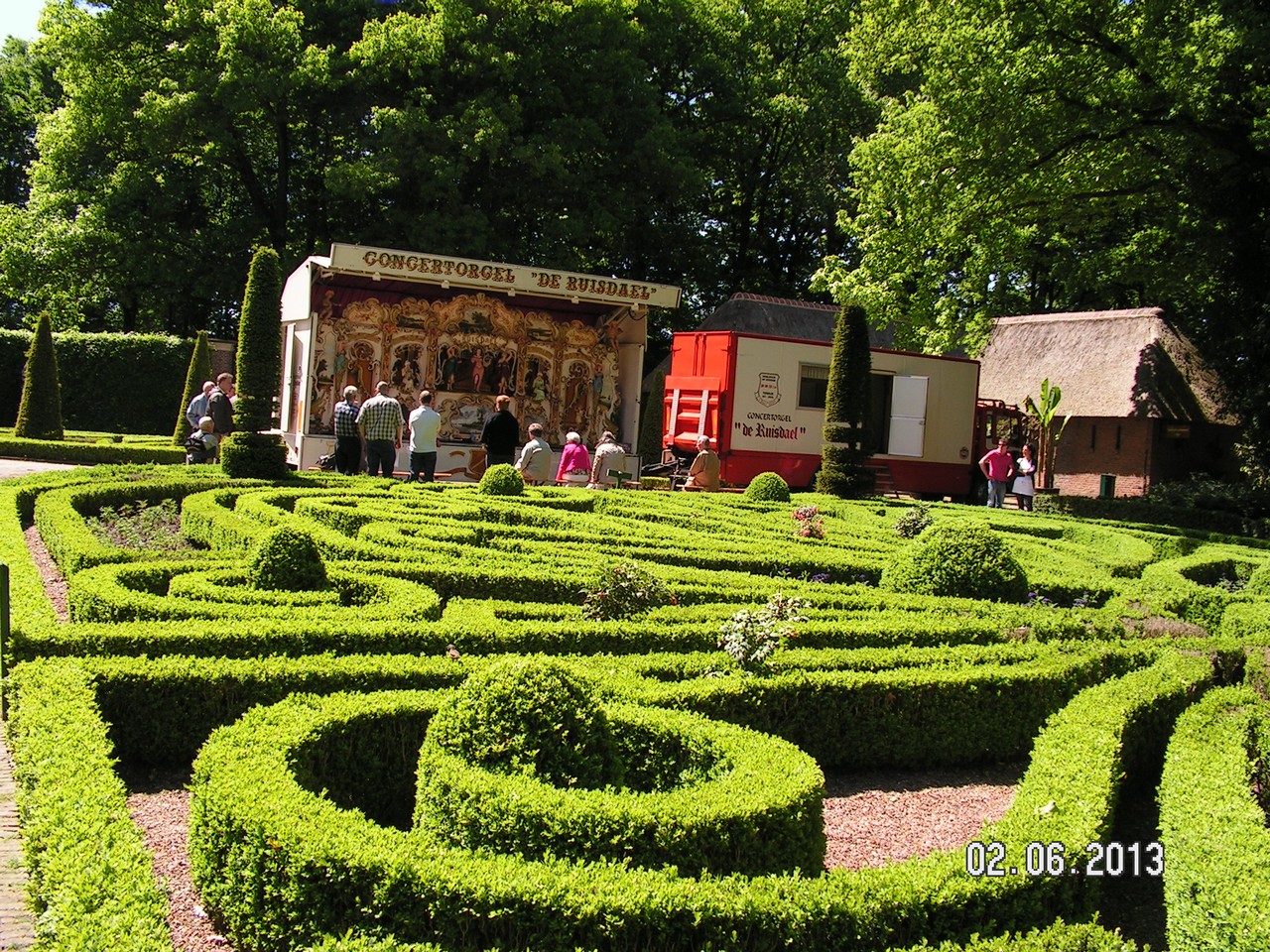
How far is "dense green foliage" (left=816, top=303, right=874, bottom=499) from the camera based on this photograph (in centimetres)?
1967

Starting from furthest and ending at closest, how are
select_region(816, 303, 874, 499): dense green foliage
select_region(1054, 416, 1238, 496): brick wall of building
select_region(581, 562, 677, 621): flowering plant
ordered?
1. select_region(1054, 416, 1238, 496): brick wall of building
2. select_region(816, 303, 874, 499): dense green foliage
3. select_region(581, 562, 677, 621): flowering plant

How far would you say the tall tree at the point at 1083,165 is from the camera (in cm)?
1942

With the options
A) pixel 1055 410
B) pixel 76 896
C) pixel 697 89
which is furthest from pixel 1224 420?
pixel 76 896

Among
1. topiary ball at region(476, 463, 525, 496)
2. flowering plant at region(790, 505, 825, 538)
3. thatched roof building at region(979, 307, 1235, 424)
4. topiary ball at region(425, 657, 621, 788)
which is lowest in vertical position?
topiary ball at region(425, 657, 621, 788)

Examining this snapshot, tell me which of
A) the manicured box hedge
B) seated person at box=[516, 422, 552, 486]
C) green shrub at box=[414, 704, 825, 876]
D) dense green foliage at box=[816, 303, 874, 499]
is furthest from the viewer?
dense green foliage at box=[816, 303, 874, 499]

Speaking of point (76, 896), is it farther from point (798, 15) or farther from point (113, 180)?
point (798, 15)

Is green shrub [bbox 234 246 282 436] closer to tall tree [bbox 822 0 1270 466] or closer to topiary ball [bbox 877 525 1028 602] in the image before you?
topiary ball [bbox 877 525 1028 602]

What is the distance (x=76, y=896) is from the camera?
361 cm

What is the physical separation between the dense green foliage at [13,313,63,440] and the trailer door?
18.2 m

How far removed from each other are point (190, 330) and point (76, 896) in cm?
3683

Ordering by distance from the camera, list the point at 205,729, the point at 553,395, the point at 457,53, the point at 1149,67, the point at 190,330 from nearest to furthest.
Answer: the point at 205,729 < the point at 1149,67 < the point at 553,395 < the point at 457,53 < the point at 190,330

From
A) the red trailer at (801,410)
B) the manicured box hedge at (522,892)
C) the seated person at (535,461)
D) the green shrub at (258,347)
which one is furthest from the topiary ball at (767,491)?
the manicured box hedge at (522,892)

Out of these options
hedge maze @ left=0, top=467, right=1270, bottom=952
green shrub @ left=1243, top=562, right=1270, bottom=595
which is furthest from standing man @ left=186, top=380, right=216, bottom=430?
green shrub @ left=1243, top=562, right=1270, bottom=595
